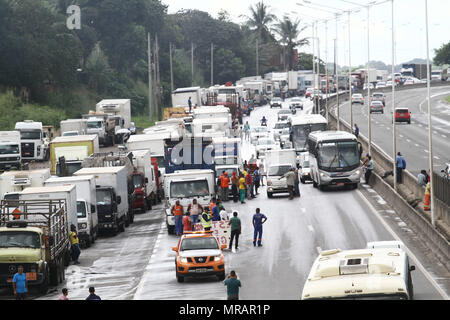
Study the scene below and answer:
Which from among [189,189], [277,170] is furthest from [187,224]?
[277,170]

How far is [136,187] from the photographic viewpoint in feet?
154

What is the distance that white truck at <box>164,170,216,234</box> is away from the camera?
38.8 meters

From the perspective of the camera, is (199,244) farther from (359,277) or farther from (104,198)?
(359,277)

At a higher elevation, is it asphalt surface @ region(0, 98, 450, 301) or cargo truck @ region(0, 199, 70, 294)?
→ cargo truck @ region(0, 199, 70, 294)

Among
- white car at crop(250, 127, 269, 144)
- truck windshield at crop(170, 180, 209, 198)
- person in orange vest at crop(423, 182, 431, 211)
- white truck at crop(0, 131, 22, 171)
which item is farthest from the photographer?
white car at crop(250, 127, 269, 144)

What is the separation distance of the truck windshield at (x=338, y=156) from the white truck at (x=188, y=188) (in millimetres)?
9772

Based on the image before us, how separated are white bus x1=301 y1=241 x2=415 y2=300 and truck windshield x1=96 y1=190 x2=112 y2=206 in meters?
22.9

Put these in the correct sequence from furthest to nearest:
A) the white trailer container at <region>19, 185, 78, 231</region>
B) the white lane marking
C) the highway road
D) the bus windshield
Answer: the bus windshield < the highway road < the white trailer container at <region>19, 185, 78, 231</region> < the white lane marking

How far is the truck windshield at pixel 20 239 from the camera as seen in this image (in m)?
27.4

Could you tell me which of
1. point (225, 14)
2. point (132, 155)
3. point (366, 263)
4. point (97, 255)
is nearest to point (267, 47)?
point (225, 14)

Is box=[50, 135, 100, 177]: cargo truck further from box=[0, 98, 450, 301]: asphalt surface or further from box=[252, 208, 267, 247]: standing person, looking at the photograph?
box=[252, 208, 267, 247]: standing person

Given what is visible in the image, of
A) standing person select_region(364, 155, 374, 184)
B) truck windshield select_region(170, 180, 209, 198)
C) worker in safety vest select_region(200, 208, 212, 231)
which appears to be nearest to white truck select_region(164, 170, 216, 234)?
truck windshield select_region(170, 180, 209, 198)

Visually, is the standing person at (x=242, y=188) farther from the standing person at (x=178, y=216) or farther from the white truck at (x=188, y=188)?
the standing person at (x=178, y=216)
